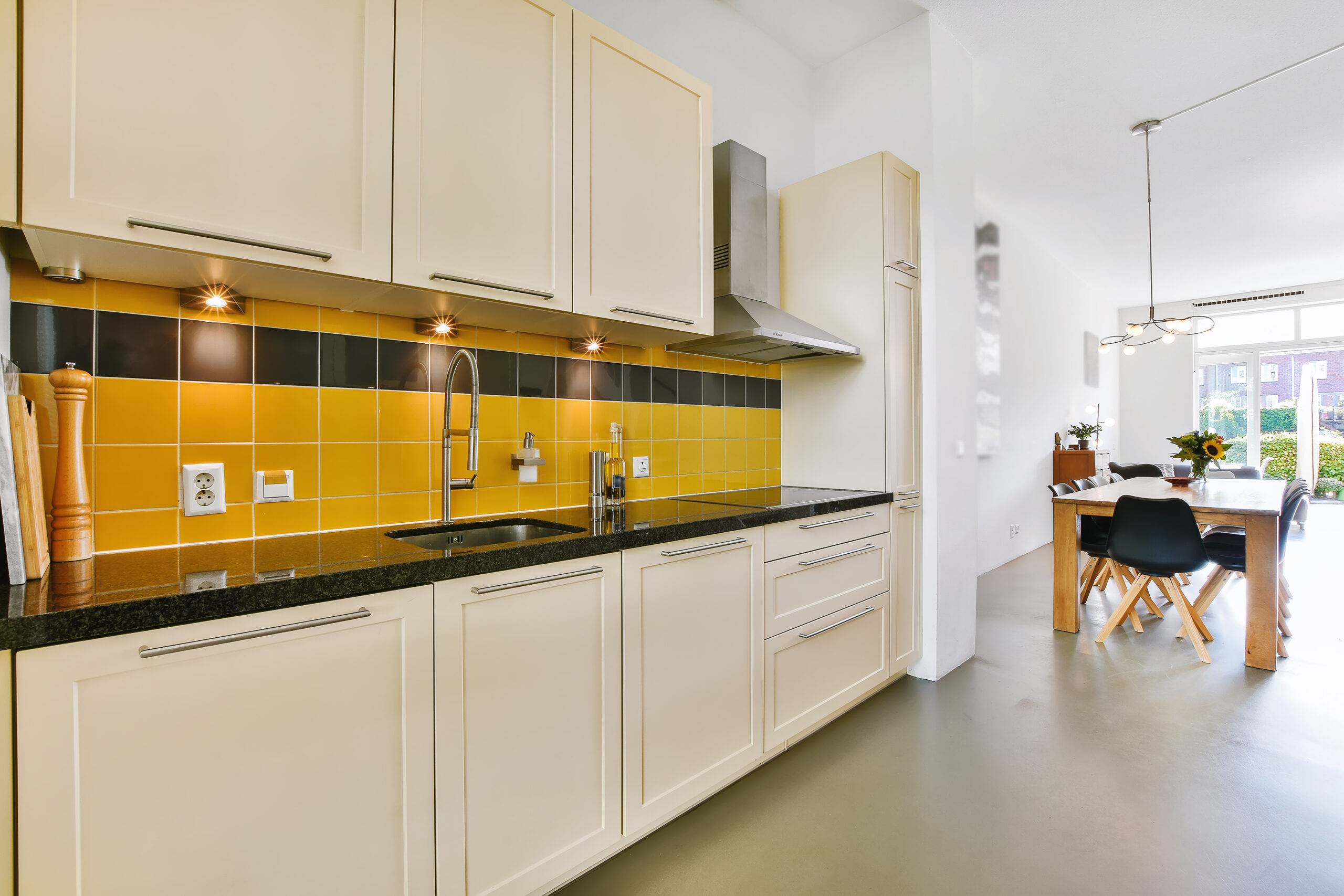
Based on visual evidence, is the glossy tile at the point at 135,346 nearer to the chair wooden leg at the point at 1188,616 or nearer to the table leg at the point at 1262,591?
the chair wooden leg at the point at 1188,616

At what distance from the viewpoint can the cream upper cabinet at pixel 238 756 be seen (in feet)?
3.04

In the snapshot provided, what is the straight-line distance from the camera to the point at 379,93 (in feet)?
4.70

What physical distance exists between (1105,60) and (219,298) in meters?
4.27

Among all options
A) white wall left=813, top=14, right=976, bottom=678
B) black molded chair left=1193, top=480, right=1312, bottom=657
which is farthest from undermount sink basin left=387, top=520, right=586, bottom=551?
black molded chair left=1193, top=480, right=1312, bottom=657

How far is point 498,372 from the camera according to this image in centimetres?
203

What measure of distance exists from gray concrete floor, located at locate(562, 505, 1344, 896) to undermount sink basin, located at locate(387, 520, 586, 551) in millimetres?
949

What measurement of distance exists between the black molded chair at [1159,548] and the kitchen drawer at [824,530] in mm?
1704

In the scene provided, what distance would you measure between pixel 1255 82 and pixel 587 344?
13.8 ft

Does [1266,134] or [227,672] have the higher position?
[1266,134]

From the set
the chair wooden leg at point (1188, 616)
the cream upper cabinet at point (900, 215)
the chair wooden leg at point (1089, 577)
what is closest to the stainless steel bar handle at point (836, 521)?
the cream upper cabinet at point (900, 215)

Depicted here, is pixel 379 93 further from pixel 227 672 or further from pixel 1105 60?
pixel 1105 60

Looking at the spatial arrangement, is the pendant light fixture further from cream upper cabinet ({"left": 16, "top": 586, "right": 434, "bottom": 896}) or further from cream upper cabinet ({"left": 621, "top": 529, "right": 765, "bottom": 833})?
cream upper cabinet ({"left": 16, "top": 586, "right": 434, "bottom": 896})

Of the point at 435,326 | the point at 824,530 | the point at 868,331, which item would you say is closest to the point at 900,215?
the point at 868,331

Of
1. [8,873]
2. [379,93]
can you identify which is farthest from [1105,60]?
[8,873]
